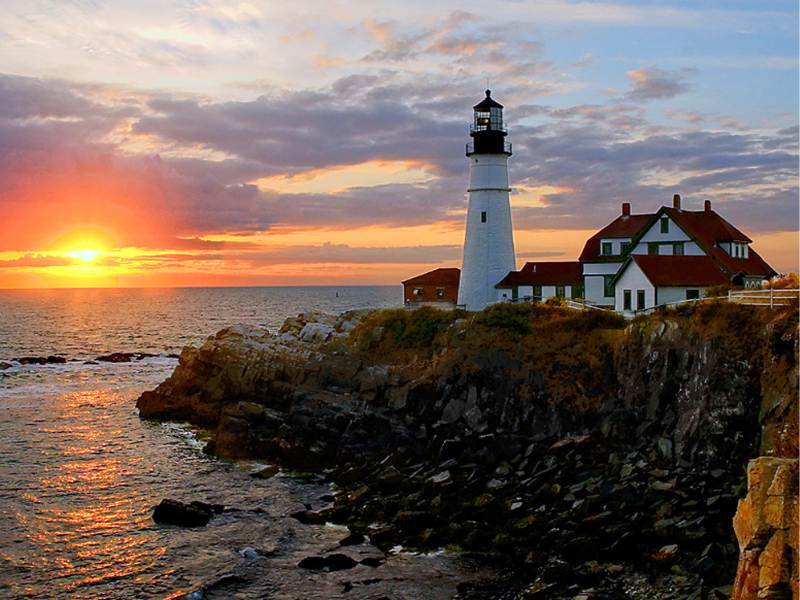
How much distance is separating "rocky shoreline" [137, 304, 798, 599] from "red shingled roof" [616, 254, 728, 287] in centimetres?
541

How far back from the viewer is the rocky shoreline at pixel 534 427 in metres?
20.7

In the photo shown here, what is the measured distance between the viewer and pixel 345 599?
762 inches

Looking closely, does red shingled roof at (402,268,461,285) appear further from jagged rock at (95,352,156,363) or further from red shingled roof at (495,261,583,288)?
jagged rock at (95,352,156,363)

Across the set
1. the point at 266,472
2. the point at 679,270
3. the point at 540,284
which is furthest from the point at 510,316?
the point at 266,472

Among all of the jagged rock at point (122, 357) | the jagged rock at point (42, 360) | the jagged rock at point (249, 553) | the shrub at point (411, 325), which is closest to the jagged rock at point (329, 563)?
the jagged rock at point (249, 553)

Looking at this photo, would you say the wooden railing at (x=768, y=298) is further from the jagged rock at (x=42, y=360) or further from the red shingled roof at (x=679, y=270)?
the jagged rock at (x=42, y=360)

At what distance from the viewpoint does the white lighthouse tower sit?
46.2m

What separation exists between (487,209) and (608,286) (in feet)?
27.7

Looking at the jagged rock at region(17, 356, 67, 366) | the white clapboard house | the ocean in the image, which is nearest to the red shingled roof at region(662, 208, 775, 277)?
the white clapboard house

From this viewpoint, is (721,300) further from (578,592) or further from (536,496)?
(578,592)

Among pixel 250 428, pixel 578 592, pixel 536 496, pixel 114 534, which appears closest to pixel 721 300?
pixel 536 496

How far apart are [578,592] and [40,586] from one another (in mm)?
14146

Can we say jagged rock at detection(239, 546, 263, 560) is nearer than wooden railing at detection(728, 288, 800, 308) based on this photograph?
Yes

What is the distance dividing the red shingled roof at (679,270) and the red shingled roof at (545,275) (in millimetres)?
7018
